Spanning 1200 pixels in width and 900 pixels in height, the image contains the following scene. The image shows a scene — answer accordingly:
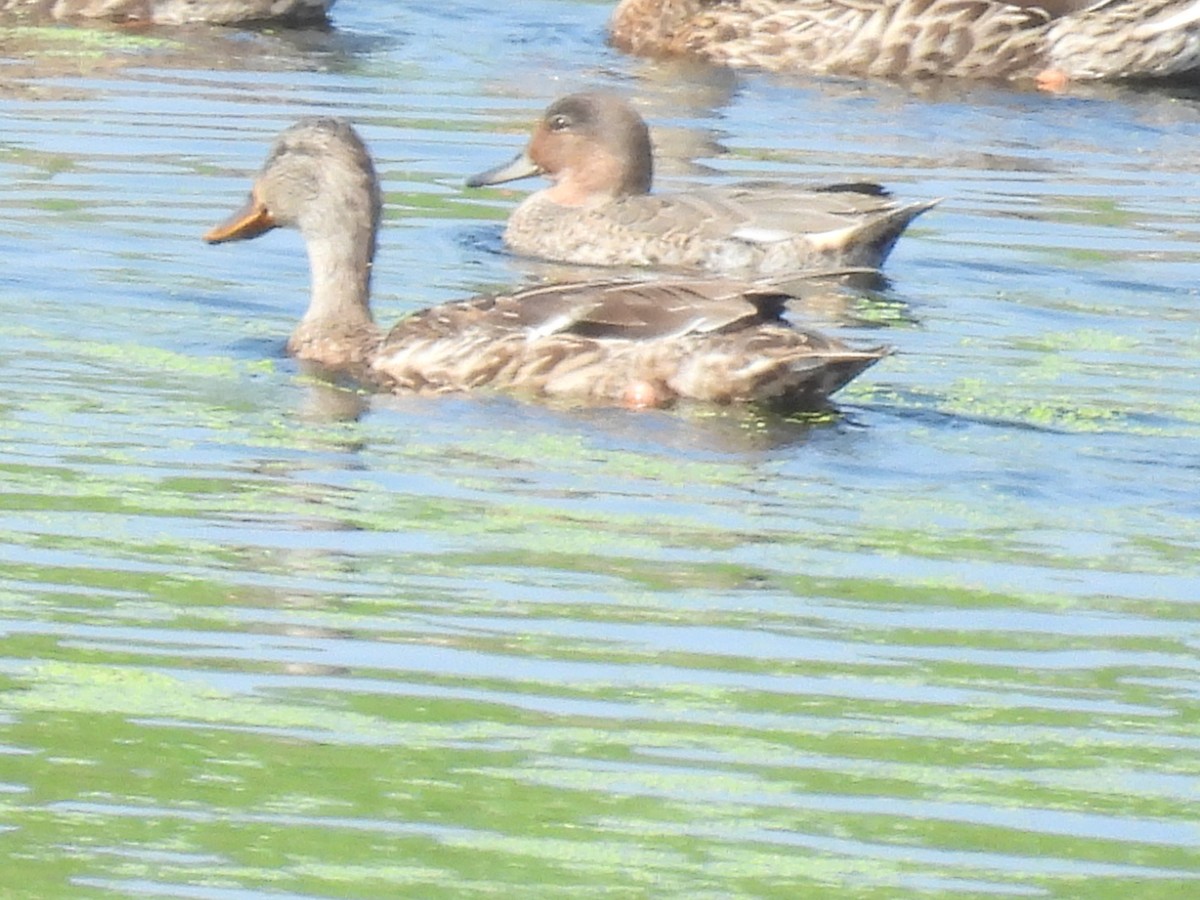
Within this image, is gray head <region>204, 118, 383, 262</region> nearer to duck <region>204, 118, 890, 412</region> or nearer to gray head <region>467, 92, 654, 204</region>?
duck <region>204, 118, 890, 412</region>

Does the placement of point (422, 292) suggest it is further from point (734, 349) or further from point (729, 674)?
point (729, 674)

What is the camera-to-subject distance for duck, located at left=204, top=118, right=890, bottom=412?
9.79 m

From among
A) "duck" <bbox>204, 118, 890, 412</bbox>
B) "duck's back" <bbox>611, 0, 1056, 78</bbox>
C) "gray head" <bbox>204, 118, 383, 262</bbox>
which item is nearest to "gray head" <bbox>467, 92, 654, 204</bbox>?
"gray head" <bbox>204, 118, 383, 262</bbox>

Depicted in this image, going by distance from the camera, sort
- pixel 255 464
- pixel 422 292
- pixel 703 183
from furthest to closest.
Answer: pixel 703 183, pixel 422 292, pixel 255 464

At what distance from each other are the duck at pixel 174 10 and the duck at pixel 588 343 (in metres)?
7.78

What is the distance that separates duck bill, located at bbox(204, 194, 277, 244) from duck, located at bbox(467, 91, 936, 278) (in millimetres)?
2273

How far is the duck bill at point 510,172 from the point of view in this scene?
13.8 m

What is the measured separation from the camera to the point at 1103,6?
1825 cm

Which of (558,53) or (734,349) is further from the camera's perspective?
(558,53)

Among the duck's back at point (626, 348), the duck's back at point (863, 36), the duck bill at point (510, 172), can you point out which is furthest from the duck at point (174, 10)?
the duck's back at point (626, 348)

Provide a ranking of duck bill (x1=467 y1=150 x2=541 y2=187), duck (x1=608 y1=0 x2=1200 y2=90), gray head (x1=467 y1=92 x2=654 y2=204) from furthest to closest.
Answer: duck (x1=608 y1=0 x2=1200 y2=90) < duck bill (x1=467 y1=150 x2=541 y2=187) < gray head (x1=467 y1=92 x2=654 y2=204)

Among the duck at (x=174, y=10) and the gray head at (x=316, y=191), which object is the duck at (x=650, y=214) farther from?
the duck at (x=174, y=10)

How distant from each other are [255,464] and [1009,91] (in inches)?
373

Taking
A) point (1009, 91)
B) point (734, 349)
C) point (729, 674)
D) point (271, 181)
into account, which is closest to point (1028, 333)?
point (734, 349)
